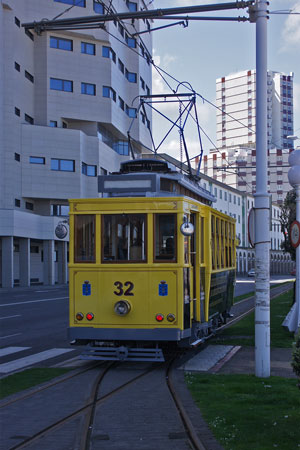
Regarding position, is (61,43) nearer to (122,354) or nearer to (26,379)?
(122,354)

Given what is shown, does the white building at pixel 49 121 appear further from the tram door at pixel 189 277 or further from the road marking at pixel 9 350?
the tram door at pixel 189 277

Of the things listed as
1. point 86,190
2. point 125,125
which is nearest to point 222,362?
point 86,190

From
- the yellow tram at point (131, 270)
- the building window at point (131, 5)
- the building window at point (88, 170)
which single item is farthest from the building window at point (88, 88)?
the yellow tram at point (131, 270)

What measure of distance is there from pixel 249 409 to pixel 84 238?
493 cm

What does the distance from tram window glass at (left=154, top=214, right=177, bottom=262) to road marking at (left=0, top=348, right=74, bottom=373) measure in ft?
10.8

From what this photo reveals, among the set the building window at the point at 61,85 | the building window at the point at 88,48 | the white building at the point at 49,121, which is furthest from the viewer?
the building window at the point at 88,48

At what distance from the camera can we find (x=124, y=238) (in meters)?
11.1

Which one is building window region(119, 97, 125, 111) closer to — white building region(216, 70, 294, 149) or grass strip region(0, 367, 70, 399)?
grass strip region(0, 367, 70, 399)

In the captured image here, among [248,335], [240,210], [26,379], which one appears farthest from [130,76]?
[26,379]

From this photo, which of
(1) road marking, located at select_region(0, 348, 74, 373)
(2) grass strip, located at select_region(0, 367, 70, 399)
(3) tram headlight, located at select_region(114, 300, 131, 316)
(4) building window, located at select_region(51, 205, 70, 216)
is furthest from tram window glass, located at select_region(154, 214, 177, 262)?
(4) building window, located at select_region(51, 205, 70, 216)

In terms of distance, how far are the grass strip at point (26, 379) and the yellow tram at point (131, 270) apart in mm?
743

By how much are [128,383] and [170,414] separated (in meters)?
2.26

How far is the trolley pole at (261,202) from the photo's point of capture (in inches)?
394

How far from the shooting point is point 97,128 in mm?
63219
